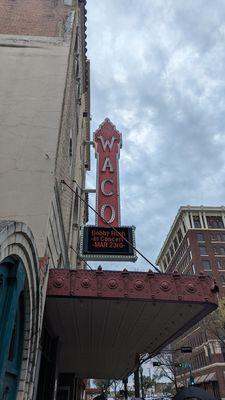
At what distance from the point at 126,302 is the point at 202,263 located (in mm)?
64224

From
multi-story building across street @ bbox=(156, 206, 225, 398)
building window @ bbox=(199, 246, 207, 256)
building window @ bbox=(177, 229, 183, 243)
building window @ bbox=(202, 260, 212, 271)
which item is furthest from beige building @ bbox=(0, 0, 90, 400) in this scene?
building window @ bbox=(177, 229, 183, 243)

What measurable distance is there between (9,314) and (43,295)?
6.71 feet

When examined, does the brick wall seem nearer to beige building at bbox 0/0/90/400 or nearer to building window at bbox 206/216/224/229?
beige building at bbox 0/0/90/400

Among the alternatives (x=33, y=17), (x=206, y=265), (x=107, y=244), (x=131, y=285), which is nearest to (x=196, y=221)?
(x=206, y=265)

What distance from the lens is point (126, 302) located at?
830 cm

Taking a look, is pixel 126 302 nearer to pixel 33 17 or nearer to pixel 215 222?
pixel 33 17

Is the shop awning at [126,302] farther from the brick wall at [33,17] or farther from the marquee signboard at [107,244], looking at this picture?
the brick wall at [33,17]

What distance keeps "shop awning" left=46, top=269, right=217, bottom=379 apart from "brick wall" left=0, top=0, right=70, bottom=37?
366 inches

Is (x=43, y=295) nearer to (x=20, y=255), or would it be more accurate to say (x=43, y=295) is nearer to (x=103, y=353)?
(x=20, y=255)

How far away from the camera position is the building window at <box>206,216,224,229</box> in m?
75.8

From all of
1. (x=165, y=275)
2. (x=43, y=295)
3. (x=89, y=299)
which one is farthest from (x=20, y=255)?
(x=165, y=275)

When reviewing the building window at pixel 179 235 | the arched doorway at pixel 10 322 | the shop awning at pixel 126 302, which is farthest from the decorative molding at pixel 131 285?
the building window at pixel 179 235

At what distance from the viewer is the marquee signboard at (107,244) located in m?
10.6

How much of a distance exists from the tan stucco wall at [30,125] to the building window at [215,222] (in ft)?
224
